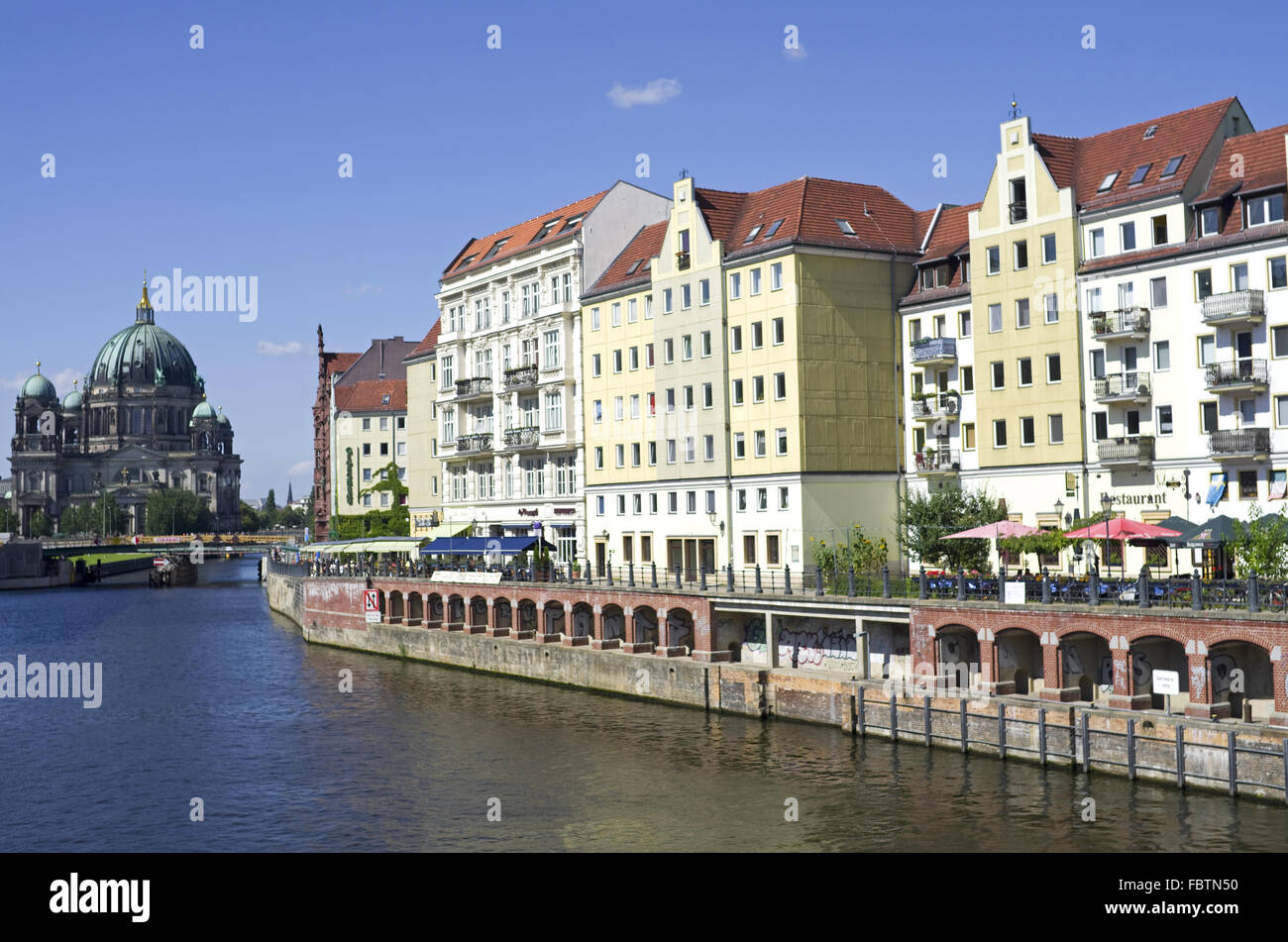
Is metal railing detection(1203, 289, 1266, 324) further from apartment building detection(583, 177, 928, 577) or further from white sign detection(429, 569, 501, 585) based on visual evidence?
white sign detection(429, 569, 501, 585)

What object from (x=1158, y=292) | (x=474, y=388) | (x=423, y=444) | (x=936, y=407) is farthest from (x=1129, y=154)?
(x=423, y=444)

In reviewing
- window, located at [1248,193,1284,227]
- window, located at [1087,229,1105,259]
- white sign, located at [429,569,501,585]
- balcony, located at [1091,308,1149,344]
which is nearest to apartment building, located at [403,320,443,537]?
white sign, located at [429,569,501,585]

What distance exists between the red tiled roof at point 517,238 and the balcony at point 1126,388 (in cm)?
3785

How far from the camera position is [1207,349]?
5503 cm

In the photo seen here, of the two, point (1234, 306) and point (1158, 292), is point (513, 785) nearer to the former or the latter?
point (1234, 306)

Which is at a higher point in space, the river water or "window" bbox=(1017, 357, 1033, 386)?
"window" bbox=(1017, 357, 1033, 386)

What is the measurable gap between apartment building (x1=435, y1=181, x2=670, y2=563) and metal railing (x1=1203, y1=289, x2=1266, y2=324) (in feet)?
133

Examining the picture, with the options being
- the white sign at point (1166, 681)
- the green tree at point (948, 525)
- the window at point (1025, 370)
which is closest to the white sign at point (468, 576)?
the green tree at point (948, 525)

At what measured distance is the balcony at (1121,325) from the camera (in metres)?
56.8

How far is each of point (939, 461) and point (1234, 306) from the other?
17426mm

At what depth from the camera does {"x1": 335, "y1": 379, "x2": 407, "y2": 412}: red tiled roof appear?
143125 mm

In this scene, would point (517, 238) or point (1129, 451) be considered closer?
point (1129, 451)
